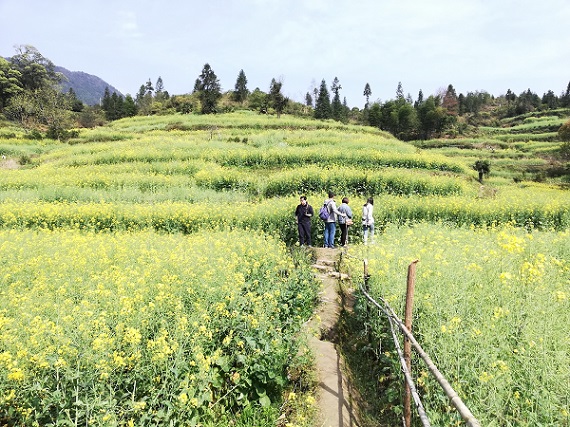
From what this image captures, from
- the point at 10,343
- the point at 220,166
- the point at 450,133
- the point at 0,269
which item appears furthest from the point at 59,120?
the point at 450,133

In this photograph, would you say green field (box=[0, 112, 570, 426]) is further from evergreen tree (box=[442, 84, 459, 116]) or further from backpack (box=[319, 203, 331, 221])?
evergreen tree (box=[442, 84, 459, 116])

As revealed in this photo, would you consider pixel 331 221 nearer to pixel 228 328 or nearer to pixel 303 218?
pixel 303 218

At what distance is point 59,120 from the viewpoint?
195ft

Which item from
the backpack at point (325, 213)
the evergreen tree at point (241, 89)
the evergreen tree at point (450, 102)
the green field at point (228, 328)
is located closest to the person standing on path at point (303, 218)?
the backpack at point (325, 213)

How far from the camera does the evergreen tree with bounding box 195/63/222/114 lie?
65125mm

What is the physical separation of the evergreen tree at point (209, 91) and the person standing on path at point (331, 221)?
58.2 meters

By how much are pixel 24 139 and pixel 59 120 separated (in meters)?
19.2

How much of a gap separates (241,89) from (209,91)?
1472 cm

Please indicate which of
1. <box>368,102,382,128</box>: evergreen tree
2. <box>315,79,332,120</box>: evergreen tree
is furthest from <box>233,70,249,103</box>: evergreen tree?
<box>368,102,382,128</box>: evergreen tree

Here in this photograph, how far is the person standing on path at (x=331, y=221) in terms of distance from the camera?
482 inches

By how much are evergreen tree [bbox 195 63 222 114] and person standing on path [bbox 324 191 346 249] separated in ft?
191

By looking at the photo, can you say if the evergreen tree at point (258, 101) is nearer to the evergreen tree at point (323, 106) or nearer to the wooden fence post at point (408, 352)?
the evergreen tree at point (323, 106)

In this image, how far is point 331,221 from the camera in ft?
40.2

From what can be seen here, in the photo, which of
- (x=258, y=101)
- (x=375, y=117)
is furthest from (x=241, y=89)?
(x=375, y=117)
